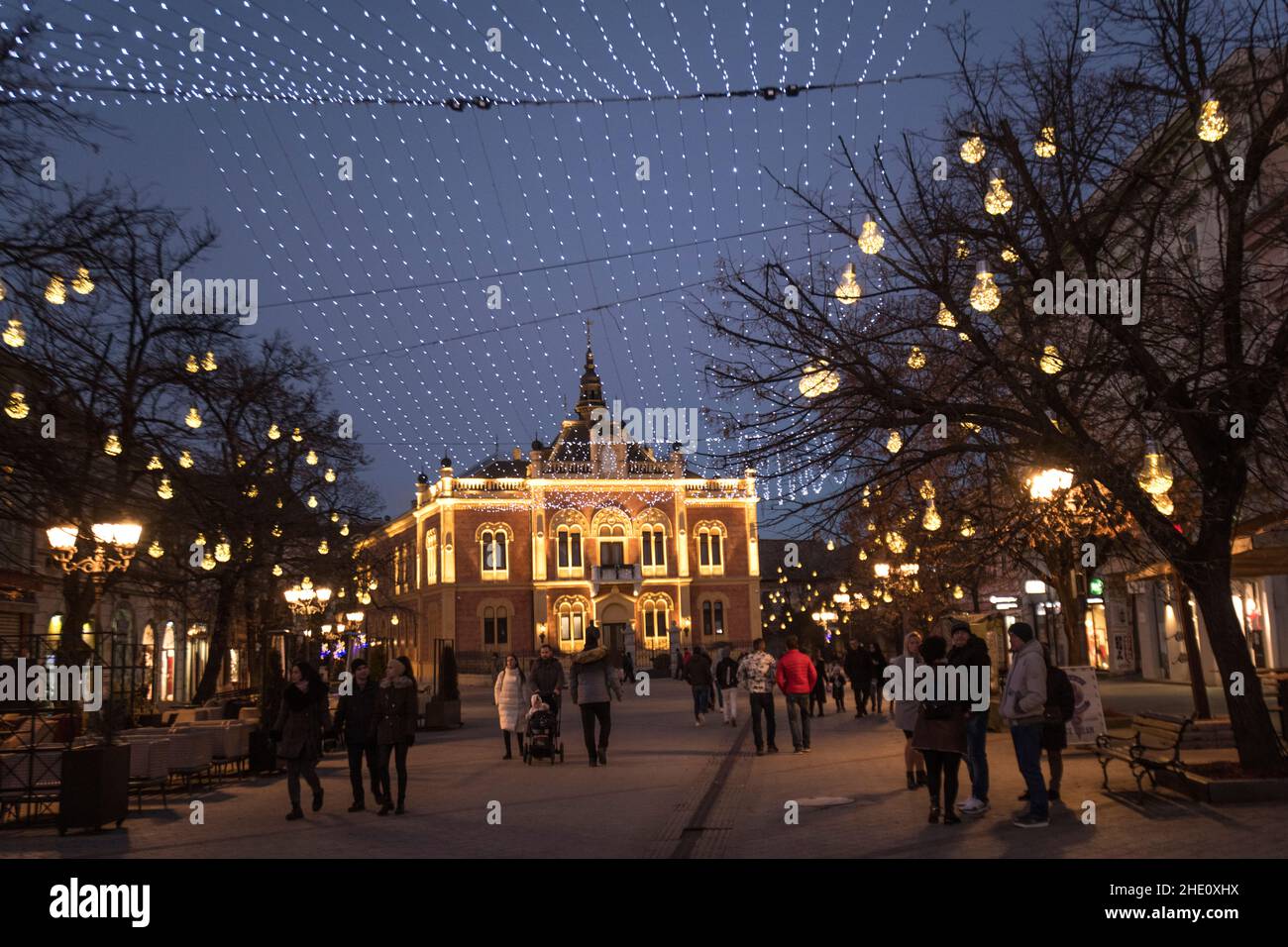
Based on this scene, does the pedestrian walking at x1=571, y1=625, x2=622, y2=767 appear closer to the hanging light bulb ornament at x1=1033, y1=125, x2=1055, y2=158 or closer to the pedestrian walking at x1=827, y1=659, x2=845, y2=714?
the hanging light bulb ornament at x1=1033, y1=125, x2=1055, y2=158

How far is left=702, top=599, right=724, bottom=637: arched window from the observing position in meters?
74.6

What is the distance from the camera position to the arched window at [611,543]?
72625 mm

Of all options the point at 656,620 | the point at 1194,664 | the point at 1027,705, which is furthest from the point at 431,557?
the point at 1027,705

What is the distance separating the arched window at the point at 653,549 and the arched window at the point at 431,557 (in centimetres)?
1212

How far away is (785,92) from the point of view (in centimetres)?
1393

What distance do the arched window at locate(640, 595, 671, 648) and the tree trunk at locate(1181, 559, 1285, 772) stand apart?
198 feet

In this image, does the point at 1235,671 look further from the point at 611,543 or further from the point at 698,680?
the point at 611,543

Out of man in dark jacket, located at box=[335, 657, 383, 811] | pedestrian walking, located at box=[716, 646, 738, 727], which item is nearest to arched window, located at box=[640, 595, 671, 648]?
pedestrian walking, located at box=[716, 646, 738, 727]

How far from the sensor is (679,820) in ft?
40.9

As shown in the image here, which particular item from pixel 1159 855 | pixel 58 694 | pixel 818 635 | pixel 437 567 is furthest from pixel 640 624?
pixel 1159 855

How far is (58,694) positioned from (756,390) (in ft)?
32.8

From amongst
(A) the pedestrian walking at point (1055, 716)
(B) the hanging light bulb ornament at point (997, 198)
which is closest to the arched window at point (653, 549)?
(A) the pedestrian walking at point (1055, 716)

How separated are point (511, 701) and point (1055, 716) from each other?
33.0 feet
